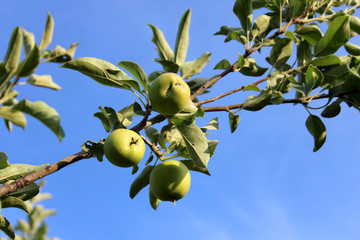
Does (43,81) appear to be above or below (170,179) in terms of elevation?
above

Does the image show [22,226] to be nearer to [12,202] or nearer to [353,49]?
[12,202]

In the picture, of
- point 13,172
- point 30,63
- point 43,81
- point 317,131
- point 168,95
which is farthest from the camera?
point 317,131

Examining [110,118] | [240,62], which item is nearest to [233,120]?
[240,62]

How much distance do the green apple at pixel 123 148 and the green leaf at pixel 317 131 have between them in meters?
0.97

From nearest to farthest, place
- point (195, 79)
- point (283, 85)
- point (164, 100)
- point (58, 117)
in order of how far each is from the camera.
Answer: point (58, 117), point (164, 100), point (283, 85), point (195, 79)

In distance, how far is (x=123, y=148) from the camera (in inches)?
57.3

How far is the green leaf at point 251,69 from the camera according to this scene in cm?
199

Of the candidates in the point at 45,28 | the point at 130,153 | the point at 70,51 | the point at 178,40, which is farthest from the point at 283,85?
the point at 45,28

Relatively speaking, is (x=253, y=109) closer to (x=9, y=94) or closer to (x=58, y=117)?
(x=58, y=117)

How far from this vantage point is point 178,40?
1897 mm

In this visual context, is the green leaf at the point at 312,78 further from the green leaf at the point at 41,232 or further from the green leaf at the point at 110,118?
the green leaf at the point at 41,232

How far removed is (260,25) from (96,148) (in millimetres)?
1260

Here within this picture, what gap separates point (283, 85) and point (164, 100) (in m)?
0.71

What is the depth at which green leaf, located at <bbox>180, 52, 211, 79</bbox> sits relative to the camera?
1.95 m
